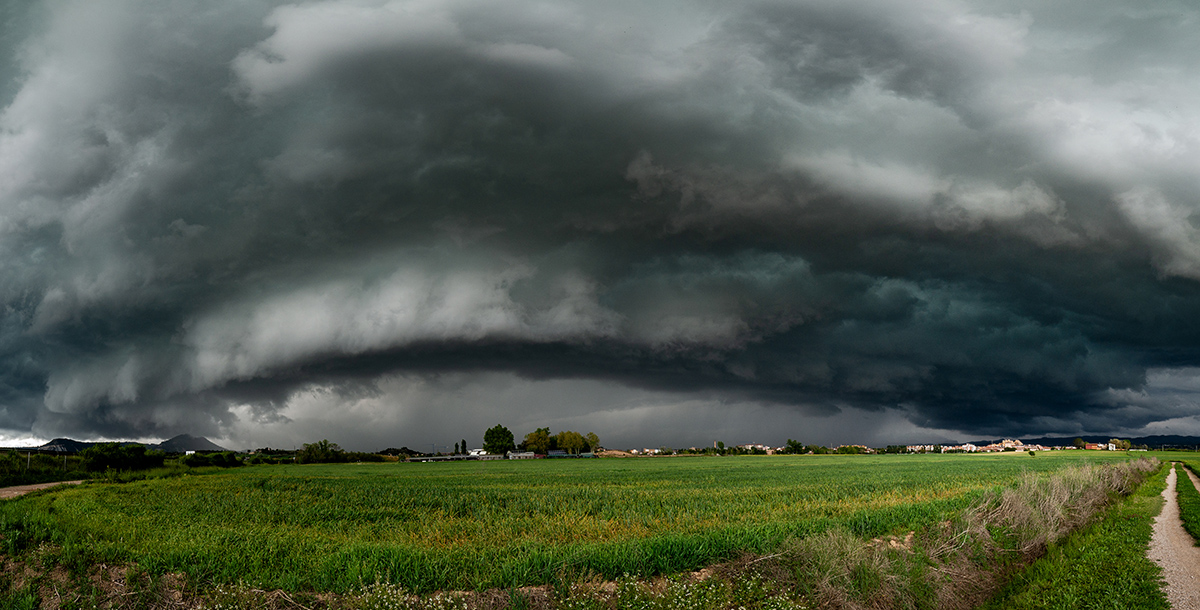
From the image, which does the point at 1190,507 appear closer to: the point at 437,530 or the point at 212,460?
the point at 437,530

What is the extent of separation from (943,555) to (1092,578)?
327 cm

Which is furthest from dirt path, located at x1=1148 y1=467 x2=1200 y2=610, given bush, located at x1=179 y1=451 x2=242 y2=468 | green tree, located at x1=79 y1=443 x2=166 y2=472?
bush, located at x1=179 y1=451 x2=242 y2=468

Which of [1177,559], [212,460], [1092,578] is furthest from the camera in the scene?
[212,460]

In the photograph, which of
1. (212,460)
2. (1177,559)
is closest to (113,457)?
(212,460)

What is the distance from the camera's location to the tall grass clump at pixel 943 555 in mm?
12758

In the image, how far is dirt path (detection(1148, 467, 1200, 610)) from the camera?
14148 millimetres

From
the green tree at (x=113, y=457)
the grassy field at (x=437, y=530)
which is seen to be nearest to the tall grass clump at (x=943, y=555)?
the grassy field at (x=437, y=530)

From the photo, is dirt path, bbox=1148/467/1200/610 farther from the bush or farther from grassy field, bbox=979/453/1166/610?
the bush

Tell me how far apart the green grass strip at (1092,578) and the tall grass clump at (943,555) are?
57cm

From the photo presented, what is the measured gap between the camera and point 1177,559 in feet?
59.9

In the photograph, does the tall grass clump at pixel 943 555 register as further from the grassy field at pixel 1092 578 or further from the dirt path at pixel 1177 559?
the dirt path at pixel 1177 559

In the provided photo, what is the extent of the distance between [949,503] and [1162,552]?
20.2 ft

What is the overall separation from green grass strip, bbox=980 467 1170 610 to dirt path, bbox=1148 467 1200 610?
248mm

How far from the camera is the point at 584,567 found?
41.1 ft
